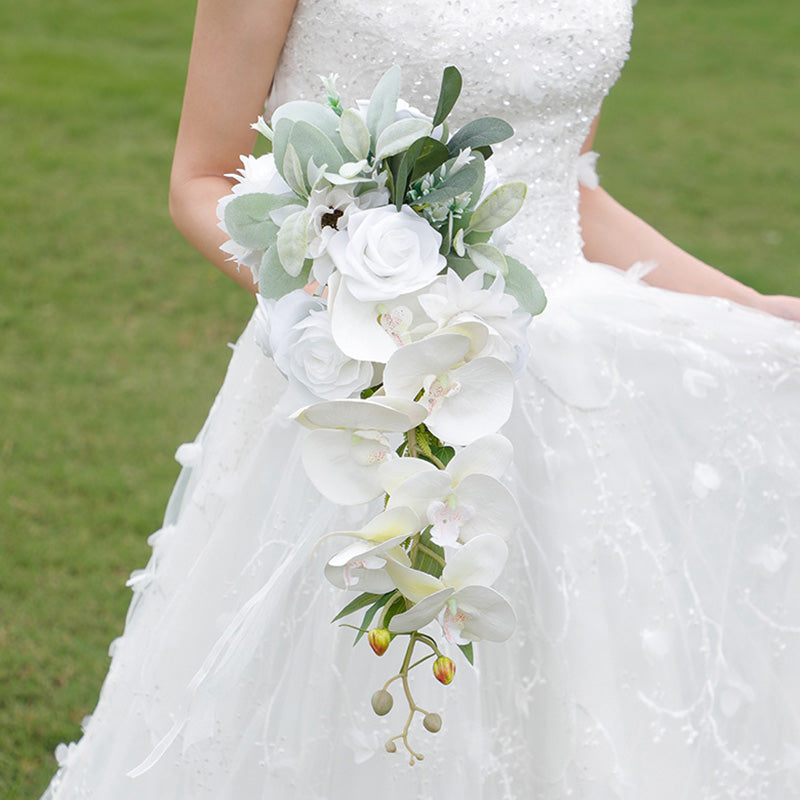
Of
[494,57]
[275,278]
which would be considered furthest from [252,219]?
[494,57]

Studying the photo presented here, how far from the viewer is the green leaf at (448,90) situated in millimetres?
1183

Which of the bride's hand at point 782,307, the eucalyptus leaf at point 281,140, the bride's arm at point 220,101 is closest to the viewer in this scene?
the eucalyptus leaf at point 281,140

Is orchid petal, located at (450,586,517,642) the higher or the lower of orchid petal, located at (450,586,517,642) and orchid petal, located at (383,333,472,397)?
the lower

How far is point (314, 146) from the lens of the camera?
1.20m

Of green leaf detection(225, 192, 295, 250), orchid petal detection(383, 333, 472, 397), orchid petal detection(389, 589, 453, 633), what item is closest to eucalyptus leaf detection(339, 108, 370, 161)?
green leaf detection(225, 192, 295, 250)

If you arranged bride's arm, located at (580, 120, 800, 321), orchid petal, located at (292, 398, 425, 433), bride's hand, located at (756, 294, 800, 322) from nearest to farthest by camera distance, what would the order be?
orchid petal, located at (292, 398, 425, 433) → bride's hand, located at (756, 294, 800, 322) → bride's arm, located at (580, 120, 800, 321)

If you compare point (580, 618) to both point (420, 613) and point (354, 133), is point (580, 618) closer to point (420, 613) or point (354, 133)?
point (420, 613)

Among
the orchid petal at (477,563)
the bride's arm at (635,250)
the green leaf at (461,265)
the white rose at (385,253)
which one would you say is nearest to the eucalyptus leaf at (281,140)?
the white rose at (385,253)

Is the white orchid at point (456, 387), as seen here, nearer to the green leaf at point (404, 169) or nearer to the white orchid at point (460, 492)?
the white orchid at point (460, 492)

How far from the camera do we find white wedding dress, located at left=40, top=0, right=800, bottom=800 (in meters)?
1.72

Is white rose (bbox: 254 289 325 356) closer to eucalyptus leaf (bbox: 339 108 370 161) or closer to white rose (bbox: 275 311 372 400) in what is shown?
white rose (bbox: 275 311 372 400)

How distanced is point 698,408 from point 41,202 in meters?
5.33

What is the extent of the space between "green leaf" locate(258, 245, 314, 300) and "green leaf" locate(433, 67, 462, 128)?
22 cm

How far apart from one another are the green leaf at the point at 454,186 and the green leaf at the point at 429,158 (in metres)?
0.02
